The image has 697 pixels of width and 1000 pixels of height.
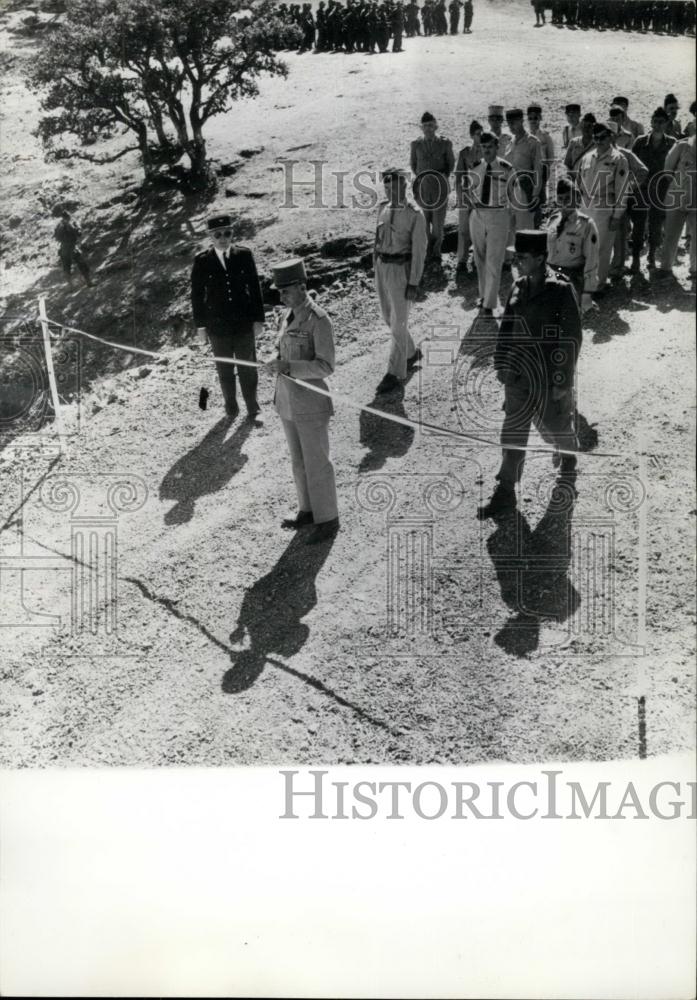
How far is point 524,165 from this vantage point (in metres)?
7.46

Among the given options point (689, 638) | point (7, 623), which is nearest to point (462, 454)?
point (689, 638)

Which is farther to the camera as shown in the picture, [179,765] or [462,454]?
[462,454]

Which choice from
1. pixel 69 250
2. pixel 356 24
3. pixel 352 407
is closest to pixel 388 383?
pixel 352 407

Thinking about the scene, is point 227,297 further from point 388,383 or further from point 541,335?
point 541,335

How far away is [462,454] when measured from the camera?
587cm

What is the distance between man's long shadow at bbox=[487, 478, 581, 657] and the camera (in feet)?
16.5

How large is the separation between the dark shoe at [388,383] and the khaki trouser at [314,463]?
116 centimetres

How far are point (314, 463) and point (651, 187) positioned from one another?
13.3 ft

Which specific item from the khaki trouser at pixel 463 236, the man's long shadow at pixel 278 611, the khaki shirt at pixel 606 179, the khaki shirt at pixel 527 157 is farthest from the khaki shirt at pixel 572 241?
the man's long shadow at pixel 278 611

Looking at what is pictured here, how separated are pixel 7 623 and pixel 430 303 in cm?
393

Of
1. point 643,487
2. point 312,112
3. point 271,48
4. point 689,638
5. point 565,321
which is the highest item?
point 271,48

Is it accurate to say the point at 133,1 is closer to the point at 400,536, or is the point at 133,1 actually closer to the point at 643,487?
the point at 400,536

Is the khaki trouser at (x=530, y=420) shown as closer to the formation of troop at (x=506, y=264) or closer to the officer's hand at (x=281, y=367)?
the formation of troop at (x=506, y=264)

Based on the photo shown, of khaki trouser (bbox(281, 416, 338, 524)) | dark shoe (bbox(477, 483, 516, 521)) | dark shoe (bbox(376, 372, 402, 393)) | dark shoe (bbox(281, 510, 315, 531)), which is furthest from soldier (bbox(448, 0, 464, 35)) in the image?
dark shoe (bbox(281, 510, 315, 531))
